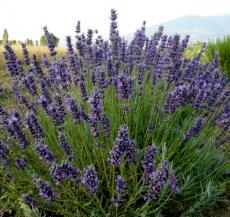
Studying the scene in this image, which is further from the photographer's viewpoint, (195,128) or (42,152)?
(195,128)

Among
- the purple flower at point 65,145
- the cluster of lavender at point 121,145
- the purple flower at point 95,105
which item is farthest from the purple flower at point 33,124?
the cluster of lavender at point 121,145

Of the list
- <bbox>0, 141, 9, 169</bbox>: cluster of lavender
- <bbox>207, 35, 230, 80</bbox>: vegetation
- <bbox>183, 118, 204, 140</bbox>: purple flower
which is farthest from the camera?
<bbox>207, 35, 230, 80</bbox>: vegetation

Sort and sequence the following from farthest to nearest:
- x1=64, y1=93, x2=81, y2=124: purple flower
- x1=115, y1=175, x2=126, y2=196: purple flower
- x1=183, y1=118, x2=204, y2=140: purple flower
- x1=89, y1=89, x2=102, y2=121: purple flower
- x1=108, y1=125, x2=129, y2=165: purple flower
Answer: x1=183, y1=118, x2=204, y2=140: purple flower
x1=64, y1=93, x2=81, y2=124: purple flower
x1=89, y1=89, x2=102, y2=121: purple flower
x1=115, y1=175, x2=126, y2=196: purple flower
x1=108, y1=125, x2=129, y2=165: purple flower

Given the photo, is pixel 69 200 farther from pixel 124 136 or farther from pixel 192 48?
pixel 192 48

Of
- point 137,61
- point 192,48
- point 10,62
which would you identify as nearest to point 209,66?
point 137,61

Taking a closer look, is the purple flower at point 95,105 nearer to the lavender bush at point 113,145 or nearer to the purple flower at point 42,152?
the lavender bush at point 113,145

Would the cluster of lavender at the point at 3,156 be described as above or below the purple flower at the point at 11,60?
below

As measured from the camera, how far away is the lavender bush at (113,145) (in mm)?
1957

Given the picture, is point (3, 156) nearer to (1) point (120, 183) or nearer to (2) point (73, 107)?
(2) point (73, 107)

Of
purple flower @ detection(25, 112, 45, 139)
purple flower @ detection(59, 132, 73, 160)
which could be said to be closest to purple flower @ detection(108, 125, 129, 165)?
purple flower @ detection(59, 132, 73, 160)

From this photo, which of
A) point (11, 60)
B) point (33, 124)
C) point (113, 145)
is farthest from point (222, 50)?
point (33, 124)

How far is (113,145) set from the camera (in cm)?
214

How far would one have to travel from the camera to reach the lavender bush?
1.96 metres

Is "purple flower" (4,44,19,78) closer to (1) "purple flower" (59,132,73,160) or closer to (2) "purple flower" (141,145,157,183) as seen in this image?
(1) "purple flower" (59,132,73,160)
